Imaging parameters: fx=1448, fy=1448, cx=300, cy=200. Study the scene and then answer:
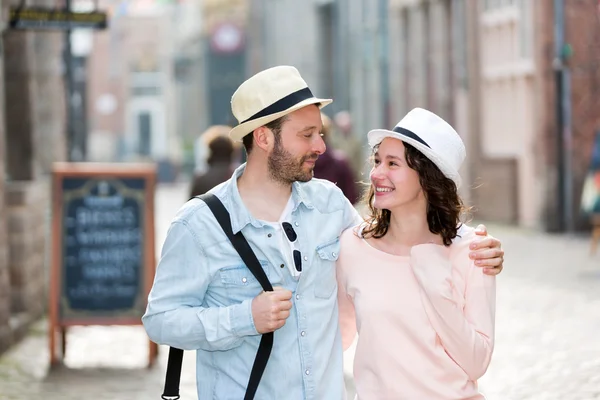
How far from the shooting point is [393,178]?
4105mm

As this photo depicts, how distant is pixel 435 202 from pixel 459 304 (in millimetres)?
330

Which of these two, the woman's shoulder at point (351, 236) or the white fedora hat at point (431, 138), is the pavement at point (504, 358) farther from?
the white fedora hat at point (431, 138)

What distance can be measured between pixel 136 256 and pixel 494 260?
6.07 m

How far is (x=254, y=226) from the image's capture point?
13.1ft

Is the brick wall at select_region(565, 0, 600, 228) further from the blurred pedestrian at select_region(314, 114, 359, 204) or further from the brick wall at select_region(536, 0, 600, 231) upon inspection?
the blurred pedestrian at select_region(314, 114, 359, 204)

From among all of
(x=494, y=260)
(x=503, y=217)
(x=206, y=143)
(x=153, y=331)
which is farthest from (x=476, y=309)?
(x=503, y=217)

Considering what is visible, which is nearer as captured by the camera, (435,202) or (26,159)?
(435,202)

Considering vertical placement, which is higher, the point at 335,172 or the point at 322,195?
the point at 322,195

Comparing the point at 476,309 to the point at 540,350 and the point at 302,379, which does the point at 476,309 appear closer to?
the point at 302,379

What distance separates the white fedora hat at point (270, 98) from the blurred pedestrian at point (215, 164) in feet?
20.2

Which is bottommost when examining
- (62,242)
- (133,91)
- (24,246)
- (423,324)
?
(24,246)

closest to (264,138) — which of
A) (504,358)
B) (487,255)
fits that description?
(487,255)

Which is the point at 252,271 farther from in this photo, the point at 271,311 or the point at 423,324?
the point at 423,324

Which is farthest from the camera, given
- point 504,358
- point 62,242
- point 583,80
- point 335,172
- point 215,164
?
point 583,80
